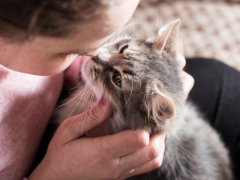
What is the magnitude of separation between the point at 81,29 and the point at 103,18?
0.04 metres

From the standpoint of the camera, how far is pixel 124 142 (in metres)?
0.86

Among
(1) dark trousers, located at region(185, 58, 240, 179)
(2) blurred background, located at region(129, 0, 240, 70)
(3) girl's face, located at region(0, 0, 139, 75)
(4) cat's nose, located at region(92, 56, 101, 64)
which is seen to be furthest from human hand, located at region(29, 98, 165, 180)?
(2) blurred background, located at region(129, 0, 240, 70)

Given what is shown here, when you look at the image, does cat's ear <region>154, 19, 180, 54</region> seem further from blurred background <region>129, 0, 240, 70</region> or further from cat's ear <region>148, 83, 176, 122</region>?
blurred background <region>129, 0, 240, 70</region>

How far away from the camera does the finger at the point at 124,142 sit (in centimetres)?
85

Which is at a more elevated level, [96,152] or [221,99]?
[96,152]

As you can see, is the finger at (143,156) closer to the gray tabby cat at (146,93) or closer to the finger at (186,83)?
the gray tabby cat at (146,93)

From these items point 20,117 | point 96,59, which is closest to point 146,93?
point 96,59

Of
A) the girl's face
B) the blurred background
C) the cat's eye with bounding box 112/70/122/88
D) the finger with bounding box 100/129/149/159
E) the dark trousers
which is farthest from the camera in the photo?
the blurred background

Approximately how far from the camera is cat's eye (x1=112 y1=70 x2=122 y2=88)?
98 cm

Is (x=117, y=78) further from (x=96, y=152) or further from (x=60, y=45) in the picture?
(x=60, y=45)

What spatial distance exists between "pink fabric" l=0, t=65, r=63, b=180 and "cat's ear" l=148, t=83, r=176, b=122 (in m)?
0.28

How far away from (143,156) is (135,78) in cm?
20

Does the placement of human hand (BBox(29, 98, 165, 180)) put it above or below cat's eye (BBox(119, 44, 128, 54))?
below

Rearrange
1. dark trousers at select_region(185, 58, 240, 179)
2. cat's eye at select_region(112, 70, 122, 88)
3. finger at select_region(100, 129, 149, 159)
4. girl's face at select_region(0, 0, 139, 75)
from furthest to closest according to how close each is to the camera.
A: dark trousers at select_region(185, 58, 240, 179)
cat's eye at select_region(112, 70, 122, 88)
finger at select_region(100, 129, 149, 159)
girl's face at select_region(0, 0, 139, 75)
